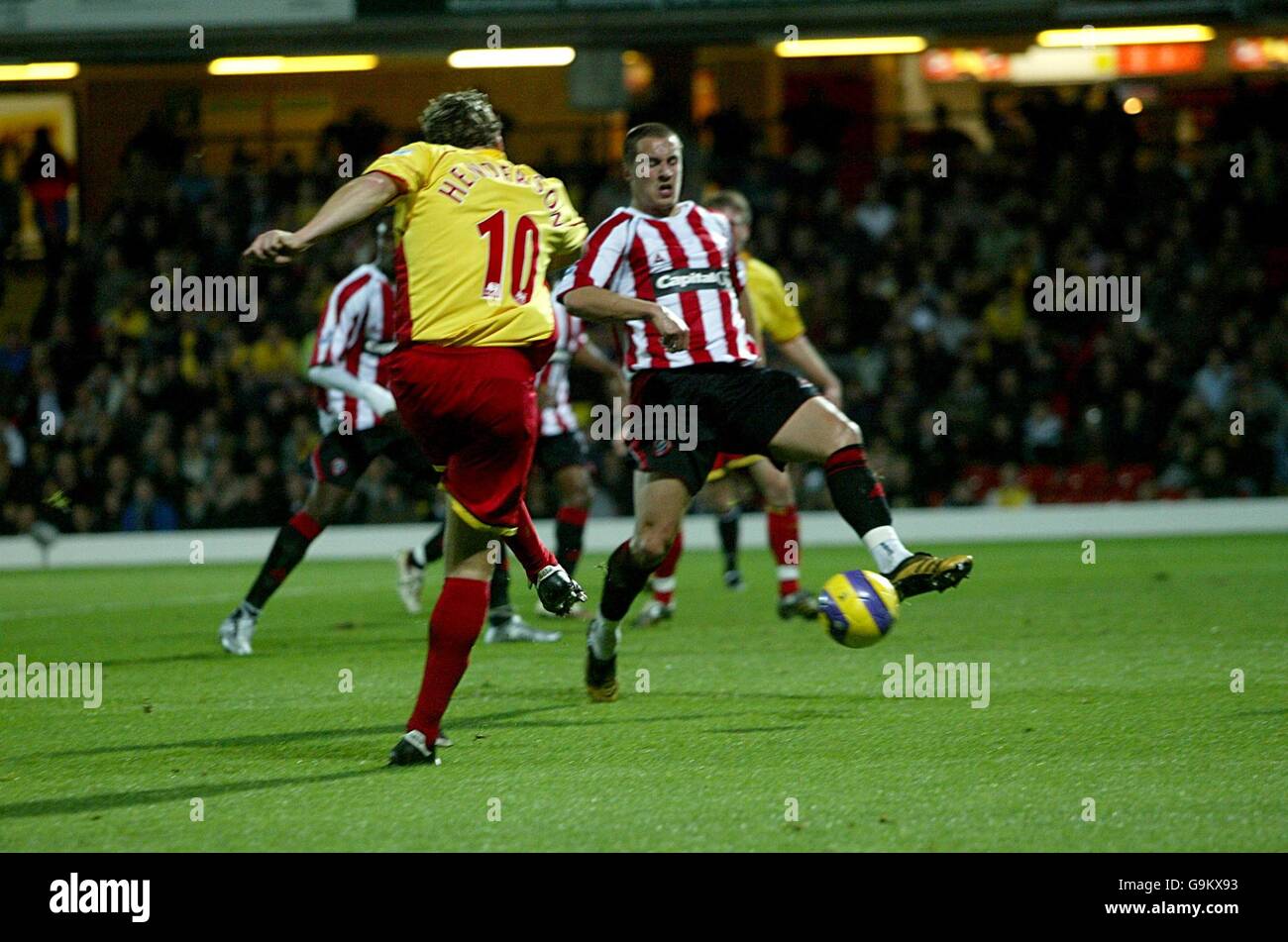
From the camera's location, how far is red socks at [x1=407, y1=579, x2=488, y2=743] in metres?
5.64

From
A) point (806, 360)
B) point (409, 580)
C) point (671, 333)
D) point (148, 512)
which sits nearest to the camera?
point (671, 333)

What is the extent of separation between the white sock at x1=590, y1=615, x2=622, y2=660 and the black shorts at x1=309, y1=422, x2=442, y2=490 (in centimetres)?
234

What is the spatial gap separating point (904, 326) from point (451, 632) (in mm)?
13583

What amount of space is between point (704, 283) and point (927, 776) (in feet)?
8.05

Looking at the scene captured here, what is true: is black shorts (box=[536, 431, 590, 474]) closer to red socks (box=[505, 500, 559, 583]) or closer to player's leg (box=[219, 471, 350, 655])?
player's leg (box=[219, 471, 350, 655])

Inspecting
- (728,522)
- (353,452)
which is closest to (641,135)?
(353,452)

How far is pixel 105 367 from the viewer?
18672 millimetres

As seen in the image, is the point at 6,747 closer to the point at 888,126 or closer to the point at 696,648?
the point at 696,648

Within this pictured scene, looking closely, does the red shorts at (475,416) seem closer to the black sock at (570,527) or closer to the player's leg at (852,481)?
the player's leg at (852,481)

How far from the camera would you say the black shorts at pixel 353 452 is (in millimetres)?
9102

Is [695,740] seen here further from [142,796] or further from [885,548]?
[142,796]

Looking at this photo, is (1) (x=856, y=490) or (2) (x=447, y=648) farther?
(1) (x=856, y=490)

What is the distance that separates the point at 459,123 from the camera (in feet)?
19.1

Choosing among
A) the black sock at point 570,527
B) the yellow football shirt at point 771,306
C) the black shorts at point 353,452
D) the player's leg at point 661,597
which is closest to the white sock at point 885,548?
the yellow football shirt at point 771,306
